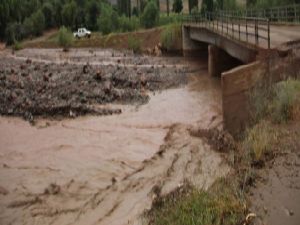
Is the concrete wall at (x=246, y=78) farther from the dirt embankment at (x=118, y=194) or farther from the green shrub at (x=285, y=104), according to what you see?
the green shrub at (x=285, y=104)

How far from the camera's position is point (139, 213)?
1073 cm

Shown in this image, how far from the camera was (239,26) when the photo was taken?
24719 mm

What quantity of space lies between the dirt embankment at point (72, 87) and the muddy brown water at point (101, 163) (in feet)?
4.23

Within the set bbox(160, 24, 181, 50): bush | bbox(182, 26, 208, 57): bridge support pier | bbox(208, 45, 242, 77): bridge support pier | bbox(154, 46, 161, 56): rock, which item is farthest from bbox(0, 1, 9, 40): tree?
bbox(208, 45, 242, 77): bridge support pier

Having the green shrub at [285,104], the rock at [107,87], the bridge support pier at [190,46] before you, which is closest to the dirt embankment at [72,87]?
the rock at [107,87]

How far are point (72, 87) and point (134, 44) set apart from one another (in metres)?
31.5

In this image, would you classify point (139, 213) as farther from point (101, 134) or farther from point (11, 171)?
point (101, 134)

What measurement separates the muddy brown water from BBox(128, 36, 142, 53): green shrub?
34.1 meters

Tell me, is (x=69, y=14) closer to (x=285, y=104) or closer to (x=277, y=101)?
(x=277, y=101)

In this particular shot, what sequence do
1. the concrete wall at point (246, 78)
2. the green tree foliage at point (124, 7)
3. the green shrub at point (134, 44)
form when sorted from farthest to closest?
the green tree foliage at point (124, 7) → the green shrub at point (134, 44) → the concrete wall at point (246, 78)

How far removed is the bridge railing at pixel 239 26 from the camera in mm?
19578

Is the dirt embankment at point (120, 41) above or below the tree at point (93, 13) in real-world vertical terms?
below

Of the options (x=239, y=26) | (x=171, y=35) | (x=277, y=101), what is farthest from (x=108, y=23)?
(x=277, y=101)

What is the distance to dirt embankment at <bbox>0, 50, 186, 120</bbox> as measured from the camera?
72.9 ft
